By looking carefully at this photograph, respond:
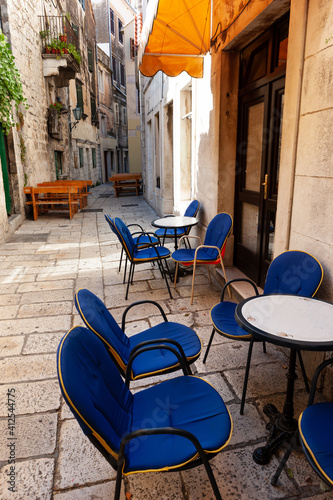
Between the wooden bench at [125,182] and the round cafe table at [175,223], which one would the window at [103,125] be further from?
the round cafe table at [175,223]

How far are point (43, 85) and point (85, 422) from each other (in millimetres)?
12385

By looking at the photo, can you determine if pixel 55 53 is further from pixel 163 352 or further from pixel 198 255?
pixel 163 352

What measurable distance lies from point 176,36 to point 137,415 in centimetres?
480

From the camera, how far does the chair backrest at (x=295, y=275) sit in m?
2.42

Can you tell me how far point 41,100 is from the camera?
11.2 metres

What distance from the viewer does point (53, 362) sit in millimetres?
2934

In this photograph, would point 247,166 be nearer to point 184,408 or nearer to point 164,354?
point 164,354

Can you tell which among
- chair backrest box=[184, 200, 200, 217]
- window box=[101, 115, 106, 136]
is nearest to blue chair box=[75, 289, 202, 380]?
chair backrest box=[184, 200, 200, 217]

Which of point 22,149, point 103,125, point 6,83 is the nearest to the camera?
point 6,83

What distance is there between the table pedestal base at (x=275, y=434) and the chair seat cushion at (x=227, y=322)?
0.51 meters

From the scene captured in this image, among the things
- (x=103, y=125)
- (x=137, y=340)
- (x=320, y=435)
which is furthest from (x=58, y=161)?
(x=320, y=435)

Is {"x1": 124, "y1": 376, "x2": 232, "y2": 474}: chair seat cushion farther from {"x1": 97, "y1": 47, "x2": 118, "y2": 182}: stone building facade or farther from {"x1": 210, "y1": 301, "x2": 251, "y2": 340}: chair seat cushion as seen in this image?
{"x1": 97, "y1": 47, "x2": 118, "y2": 182}: stone building facade

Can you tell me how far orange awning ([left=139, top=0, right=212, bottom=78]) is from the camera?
439 centimetres

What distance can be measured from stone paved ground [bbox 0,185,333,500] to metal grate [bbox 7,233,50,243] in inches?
70.7
